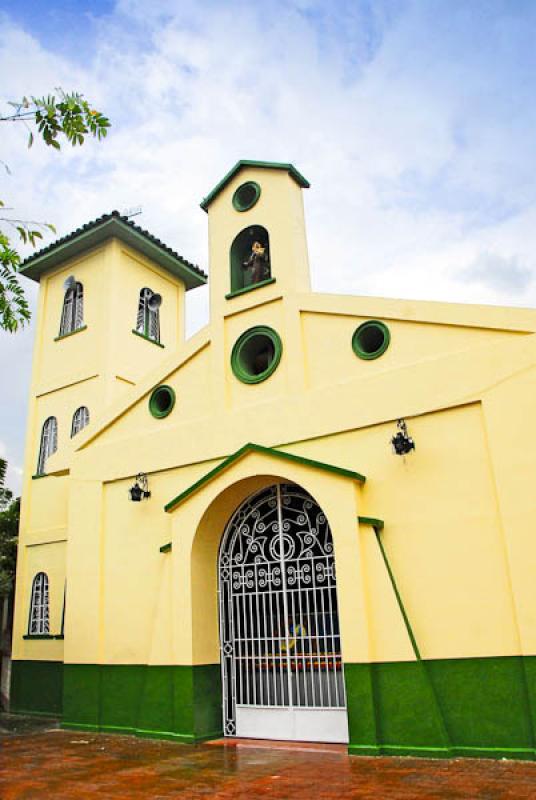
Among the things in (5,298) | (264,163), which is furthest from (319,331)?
(5,298)

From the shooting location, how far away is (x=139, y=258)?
1681 centimetres

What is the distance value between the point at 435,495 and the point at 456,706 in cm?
240

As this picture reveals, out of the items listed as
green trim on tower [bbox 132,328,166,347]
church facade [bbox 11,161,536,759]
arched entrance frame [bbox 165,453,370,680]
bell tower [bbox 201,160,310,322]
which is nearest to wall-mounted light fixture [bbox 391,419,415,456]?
church facade [bbox 11,161,536,759]

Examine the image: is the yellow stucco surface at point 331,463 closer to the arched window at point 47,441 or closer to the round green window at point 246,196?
the round green window at point 246,196

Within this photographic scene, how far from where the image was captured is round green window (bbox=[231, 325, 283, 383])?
402 inches

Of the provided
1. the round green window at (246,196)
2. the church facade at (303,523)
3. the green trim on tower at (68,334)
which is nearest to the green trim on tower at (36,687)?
the church facade at (303,523)

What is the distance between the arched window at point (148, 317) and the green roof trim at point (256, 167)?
5081mm

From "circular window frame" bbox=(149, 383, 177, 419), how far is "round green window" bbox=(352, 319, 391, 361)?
133 inches

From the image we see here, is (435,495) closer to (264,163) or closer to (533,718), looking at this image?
(533,718)

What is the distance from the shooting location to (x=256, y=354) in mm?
10977

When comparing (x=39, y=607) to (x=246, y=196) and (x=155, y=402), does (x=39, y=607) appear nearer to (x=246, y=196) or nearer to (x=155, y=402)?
(x=155, y=402)

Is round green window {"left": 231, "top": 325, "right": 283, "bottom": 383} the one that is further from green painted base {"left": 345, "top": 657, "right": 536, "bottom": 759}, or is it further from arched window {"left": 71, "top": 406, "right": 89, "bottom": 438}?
arched window {"left": 71, "top": 406, "right": 89, "bottom": 438}

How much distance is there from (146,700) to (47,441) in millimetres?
7454

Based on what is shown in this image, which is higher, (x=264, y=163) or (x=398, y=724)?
(x=264, y=163)
